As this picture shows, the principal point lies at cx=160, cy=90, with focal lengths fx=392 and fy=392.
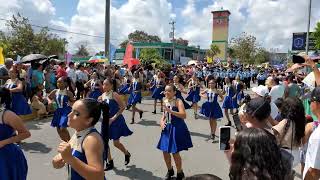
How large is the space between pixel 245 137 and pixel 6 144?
2929mm

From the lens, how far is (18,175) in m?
4.32

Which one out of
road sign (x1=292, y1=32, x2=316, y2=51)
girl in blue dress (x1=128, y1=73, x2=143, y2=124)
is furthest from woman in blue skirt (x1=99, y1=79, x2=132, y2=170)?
road sign (x1=292, y1=32, x2=316, y2=51)

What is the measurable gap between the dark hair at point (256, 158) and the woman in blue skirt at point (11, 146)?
9.27 ft

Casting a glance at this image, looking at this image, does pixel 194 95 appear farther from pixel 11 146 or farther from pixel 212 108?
pixel 11 146

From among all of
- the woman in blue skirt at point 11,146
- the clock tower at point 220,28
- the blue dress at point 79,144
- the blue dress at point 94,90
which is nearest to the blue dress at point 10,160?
the woman in blue skirt at point 11,146

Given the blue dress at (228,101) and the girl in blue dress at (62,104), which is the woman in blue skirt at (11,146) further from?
the blue dress at (228,101)

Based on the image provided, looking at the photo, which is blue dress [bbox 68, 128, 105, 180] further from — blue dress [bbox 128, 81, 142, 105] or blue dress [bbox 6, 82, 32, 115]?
blue dress [bbox 128, 81, 142, 105]

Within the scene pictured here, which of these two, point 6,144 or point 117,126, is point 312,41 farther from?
point 6,144

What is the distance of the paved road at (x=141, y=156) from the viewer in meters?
7.19

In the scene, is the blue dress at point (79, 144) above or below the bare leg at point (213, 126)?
above

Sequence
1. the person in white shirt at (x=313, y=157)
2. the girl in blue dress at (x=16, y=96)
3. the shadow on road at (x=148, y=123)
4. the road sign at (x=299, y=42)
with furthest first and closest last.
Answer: the road sign at (x=299, y=42) → the shadow on road at (x=148, y=123) → the girl in blue dress at (x=16, y=96) → the person in white shirt at (x=313, y=157)

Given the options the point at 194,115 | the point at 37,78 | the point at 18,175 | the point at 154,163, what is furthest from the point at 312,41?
the point at 18,175

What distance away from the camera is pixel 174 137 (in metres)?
6.63

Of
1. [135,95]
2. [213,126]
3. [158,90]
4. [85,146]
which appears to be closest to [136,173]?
[213,126]
